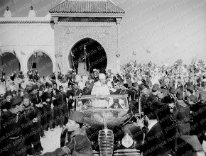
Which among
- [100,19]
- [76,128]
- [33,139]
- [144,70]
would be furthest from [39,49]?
[76,128]

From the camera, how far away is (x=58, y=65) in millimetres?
25125

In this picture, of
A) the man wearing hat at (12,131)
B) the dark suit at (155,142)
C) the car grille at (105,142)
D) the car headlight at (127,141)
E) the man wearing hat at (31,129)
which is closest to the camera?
the dark suit at (155,142)

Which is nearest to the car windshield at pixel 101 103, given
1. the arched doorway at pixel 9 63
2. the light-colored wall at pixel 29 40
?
the light-colored wall at pixel 29 40

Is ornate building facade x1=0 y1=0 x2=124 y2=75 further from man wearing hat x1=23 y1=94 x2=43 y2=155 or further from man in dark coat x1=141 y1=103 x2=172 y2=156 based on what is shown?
man in dark coat x1=141 y1=103 x2=172 y2=156

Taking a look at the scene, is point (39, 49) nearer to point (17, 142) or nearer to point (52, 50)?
point (52, 50)

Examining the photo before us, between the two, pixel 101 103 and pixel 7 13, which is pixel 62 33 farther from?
pixel 101 103

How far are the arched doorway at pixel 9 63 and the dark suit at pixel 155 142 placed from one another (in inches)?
926

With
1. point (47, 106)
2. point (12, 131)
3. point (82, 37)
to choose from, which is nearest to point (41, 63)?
point (82, 37)

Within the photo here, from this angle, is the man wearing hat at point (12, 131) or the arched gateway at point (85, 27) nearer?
the man wearing hat at point (12, 131)

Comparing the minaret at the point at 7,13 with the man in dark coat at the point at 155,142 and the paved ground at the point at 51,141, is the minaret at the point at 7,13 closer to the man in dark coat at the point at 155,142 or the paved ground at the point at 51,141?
the paved ground at the point at 51,141

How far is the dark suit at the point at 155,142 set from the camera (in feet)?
15.5

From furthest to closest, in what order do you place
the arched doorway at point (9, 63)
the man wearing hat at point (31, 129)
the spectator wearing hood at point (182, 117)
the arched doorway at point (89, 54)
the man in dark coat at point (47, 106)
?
the arched doorway at point (89, 54) < the arched doorway at point (9, 63) < the man in dark coat at point (47, 106) < the man wearing hat at point (31, 129) < the spectator wearing hood at point (182, 117)

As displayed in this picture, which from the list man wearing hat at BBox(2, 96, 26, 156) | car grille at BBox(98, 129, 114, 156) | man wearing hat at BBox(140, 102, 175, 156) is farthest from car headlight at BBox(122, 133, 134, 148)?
man wearing hat at BBox(2, 96, 26, 156)

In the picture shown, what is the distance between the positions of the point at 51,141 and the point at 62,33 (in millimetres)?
17198
